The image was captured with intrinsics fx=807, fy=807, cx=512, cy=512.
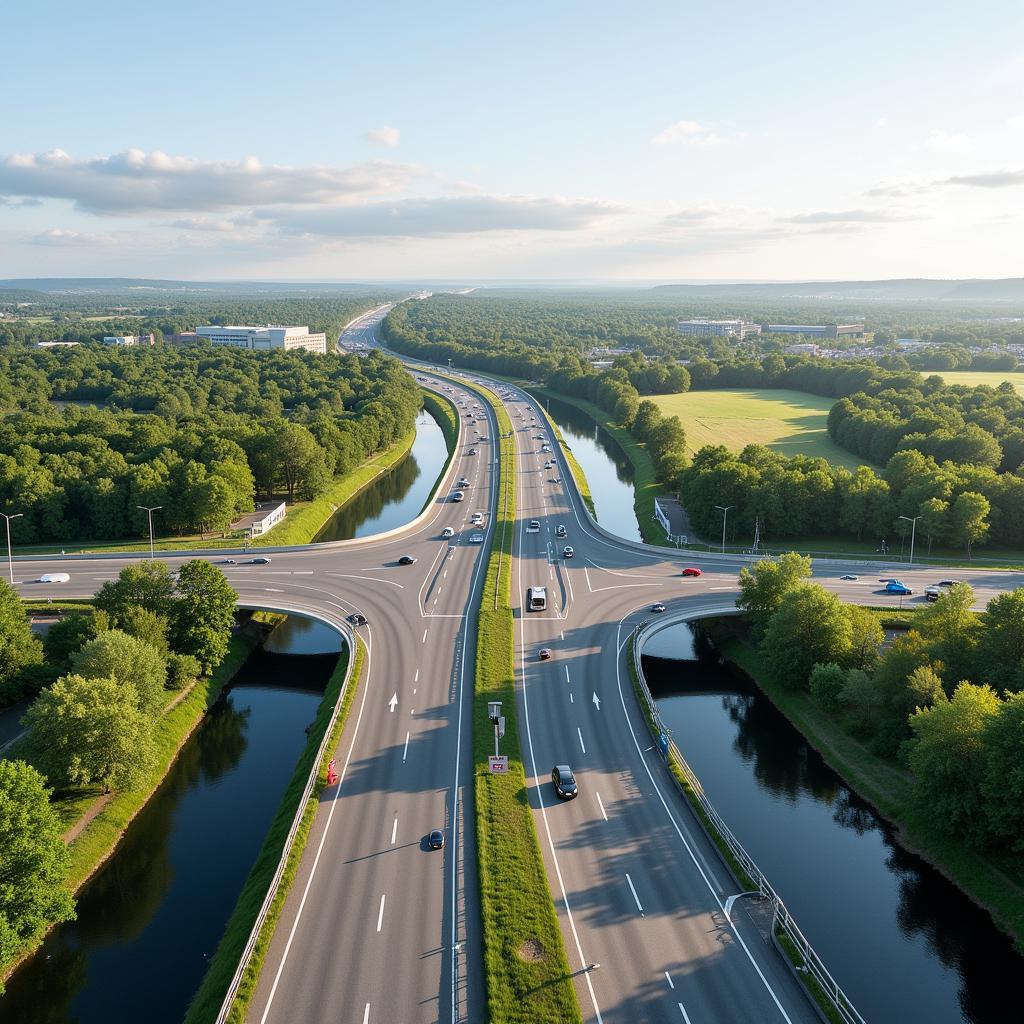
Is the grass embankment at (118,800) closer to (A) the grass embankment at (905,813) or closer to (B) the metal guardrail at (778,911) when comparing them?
(B) the metal guardrail at (778,911)

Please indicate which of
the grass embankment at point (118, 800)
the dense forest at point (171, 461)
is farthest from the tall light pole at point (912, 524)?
the dense forest at point (171, 461)

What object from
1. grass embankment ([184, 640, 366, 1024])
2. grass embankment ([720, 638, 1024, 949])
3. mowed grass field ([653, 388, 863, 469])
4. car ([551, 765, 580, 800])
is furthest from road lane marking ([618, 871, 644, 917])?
mowed grass field ([653, 388, 863, 469])

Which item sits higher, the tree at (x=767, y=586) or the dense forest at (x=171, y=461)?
the dense forest at (x=171, y=461)

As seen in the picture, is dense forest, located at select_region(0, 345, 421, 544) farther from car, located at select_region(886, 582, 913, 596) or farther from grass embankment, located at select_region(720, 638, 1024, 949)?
car, located at select_region(886, 582, 913, 596)

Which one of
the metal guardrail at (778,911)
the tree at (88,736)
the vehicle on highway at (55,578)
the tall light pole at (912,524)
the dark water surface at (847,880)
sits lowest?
the dark water surface at (847,880)

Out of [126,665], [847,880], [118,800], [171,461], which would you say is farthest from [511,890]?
[171,461]

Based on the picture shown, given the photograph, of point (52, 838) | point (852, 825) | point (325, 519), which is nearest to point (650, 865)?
point (852, 825)
